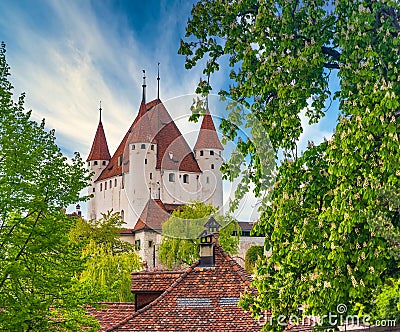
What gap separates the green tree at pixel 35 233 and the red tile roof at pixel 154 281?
3.90m

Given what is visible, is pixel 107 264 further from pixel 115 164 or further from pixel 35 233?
pixel 115 164

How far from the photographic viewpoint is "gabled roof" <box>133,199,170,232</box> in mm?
70125

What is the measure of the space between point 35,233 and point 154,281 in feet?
18.5

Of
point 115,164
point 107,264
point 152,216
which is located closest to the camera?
point 107,264

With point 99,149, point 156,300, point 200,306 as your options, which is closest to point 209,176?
point 99,149

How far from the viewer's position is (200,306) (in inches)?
616

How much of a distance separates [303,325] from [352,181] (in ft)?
16.3

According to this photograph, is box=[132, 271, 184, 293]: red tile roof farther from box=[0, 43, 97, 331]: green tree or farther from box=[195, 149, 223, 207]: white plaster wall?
box=[195, 149, 223, 207]: white plaster wall

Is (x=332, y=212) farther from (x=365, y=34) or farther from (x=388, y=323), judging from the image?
(x=365, y=34)

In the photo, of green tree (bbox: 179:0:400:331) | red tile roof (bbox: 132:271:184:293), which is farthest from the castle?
green tree (bbox: 179:0:400:331)

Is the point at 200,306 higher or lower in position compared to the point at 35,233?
lower

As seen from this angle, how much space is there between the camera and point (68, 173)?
13.9 m

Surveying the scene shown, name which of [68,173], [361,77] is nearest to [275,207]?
[361,77]

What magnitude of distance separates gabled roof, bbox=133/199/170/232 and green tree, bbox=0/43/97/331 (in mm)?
54778
